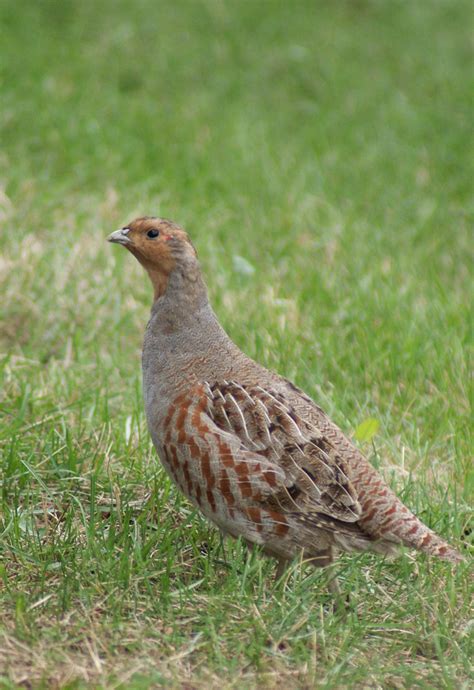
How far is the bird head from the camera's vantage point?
4.38m

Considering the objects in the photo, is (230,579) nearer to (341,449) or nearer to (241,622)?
(241,622)

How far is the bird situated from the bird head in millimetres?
307

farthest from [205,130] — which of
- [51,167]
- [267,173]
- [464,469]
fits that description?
[464,469]

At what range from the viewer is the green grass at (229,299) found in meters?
3.63

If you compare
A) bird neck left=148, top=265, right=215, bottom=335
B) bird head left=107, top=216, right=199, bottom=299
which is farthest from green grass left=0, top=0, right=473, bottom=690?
bird head left=107, top=216, right=199, bottom=299

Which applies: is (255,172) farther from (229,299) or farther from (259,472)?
(259,472)

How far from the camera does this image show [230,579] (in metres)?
3.85

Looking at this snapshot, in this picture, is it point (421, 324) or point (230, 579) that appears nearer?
point (230, 579)

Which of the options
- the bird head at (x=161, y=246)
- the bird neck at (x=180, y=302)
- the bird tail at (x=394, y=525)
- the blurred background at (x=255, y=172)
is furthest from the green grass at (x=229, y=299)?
the bird head at (x=161, y=246)

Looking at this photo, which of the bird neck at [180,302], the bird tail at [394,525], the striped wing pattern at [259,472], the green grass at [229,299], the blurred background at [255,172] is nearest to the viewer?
the green grass at [229,299]

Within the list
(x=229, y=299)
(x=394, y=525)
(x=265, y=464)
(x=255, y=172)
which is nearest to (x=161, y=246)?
(x=265, y=464)

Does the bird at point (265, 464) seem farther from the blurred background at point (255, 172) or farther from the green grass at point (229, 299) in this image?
the blurred background at point (255, 172)

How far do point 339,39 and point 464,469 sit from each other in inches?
310

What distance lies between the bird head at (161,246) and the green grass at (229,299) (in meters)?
0.89
